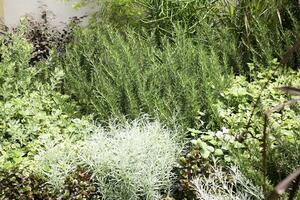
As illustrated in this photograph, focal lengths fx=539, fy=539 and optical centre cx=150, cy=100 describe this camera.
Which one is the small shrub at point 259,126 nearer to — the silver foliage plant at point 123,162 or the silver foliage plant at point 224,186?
the silver foliage plant at point 224,186

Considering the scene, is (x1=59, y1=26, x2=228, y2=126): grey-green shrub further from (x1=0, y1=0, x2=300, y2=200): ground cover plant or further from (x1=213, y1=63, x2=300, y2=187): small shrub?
(x1=213, y1=63, x2=300, y2=187): small shrub

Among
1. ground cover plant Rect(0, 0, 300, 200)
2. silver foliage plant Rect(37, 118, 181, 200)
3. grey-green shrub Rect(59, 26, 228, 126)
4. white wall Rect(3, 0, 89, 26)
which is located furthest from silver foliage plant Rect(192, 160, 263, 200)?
white wall Rect(3, 0, 89, 26)

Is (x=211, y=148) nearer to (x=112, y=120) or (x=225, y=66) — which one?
(x=112, y=120)

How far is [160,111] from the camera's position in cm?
388

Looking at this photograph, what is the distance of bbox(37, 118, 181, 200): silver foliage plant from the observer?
3322 millimetres

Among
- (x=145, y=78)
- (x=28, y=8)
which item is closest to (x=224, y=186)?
(x=145, y=78)

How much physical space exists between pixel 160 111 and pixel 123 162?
0.69 m

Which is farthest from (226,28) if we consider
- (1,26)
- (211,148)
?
(1,26)

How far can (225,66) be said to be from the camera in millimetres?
4523

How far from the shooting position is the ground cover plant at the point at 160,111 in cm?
331

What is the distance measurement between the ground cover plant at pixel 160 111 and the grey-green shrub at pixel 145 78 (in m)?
0.01

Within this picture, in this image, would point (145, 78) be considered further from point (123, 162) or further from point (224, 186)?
point (224, 186)

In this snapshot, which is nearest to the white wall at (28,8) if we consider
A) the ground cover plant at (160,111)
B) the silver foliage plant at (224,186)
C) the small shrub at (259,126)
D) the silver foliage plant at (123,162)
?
the ground cover plant at (160,111)

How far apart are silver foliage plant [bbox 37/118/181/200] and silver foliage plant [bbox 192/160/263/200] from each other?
264mm
